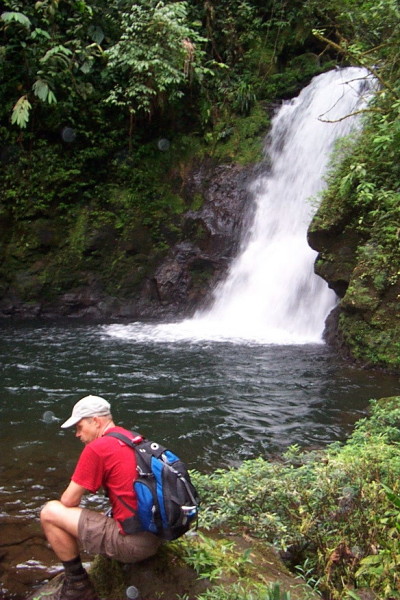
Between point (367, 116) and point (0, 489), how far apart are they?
9086mm

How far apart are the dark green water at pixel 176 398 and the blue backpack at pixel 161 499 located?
1.24 m

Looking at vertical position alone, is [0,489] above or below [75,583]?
below

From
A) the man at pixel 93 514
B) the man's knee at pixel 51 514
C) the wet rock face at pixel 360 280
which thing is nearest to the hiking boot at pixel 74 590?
the man at pixel 93 514

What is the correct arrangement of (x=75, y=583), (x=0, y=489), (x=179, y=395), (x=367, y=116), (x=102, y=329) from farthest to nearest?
(x=102, y=329) → (x=367, y=116) → (x=179, y=395) → (x=0, y=489) → (x=75, y=583)

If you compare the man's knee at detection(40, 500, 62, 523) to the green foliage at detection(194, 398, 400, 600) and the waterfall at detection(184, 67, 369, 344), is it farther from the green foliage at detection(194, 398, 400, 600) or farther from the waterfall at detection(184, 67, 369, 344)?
the waterfall at detection(184, 67, 369, 344)

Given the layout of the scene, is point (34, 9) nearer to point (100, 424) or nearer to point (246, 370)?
point (246, 370)

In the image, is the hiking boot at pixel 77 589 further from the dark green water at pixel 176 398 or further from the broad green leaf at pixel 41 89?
the broad green leaf at pixel 41 89

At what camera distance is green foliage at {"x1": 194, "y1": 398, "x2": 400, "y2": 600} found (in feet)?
9.95

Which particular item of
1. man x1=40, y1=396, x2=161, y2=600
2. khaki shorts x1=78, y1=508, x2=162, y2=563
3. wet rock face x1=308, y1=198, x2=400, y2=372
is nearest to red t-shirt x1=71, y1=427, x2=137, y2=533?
man x1=40, y1=396, x2=161, y2=600

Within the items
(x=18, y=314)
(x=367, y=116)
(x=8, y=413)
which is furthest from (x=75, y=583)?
(x=18, y=314)

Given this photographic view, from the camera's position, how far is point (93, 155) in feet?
45.4

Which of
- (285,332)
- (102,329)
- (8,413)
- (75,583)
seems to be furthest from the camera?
(102,329)

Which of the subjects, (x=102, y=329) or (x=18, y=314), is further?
(x=18, y=314)

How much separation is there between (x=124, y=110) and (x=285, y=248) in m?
5.69
